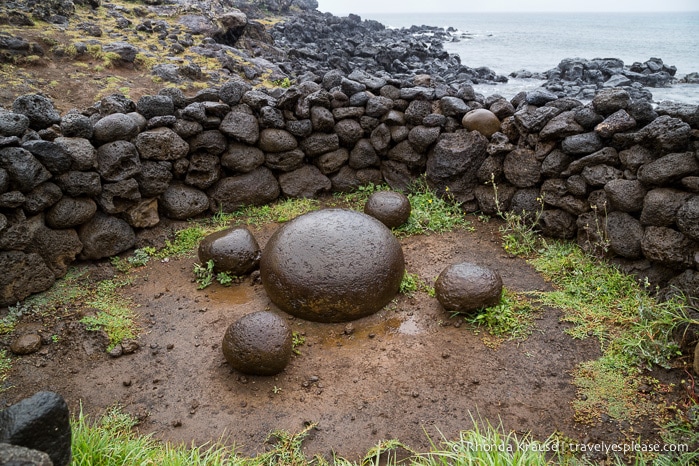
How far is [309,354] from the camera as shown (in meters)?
4.41

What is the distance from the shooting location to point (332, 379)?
412 cm

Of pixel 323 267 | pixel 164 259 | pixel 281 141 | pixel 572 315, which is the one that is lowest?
pixel 164 259

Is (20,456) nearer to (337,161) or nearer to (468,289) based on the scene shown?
(468,289)

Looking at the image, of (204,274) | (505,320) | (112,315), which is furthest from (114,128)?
(505,320)

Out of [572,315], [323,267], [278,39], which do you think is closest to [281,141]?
[323,267]

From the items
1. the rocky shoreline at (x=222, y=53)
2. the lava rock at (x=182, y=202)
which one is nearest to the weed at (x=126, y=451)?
the lava rock at (x=182, y=202)

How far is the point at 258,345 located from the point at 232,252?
1.69 meters

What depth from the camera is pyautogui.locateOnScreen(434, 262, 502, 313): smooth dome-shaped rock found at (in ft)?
15.2

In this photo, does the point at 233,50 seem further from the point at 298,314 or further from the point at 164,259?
the point at 298,314

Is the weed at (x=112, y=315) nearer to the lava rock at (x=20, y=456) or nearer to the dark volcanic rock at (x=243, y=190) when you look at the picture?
the dark volcanic rock at (x=243, y=190)

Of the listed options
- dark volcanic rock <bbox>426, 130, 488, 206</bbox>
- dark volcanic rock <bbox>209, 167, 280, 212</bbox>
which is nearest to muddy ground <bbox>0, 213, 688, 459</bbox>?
dark volcanic rock <bbox>209, 167, 280, 212</bbox>

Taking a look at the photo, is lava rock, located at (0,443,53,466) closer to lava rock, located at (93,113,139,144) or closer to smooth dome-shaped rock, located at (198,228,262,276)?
smooth dome-shaped rock, located at (198,228,262,276)

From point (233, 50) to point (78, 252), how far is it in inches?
289

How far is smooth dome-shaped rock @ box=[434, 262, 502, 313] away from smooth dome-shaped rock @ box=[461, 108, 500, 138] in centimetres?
255
